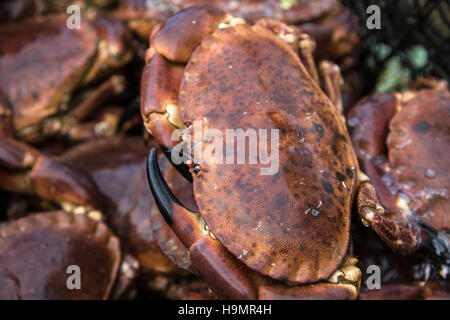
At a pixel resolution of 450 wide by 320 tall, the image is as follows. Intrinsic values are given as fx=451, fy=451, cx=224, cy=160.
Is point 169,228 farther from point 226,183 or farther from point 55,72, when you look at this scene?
point 55,72

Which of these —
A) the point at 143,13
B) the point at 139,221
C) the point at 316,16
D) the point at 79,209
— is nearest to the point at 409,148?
the point at 316,16

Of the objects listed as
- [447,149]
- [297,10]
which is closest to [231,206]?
[447,149]

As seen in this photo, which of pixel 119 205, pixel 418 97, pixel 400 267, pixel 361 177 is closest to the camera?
pixel 361 177

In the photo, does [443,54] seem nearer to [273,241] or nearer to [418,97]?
[418,97]

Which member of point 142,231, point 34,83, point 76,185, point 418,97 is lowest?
point 142,231

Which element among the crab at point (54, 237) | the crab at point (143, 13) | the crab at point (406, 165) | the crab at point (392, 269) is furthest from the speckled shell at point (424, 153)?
the crab at point (143, 13)

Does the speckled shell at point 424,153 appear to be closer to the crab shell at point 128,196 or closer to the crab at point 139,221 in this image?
the crab at point 139,221
